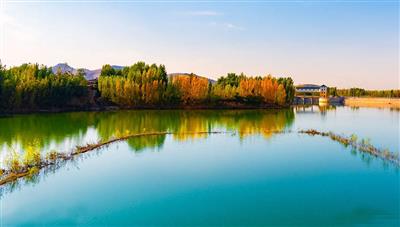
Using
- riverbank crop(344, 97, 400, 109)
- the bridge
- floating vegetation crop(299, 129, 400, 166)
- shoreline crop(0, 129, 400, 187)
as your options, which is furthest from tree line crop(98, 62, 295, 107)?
the bridge

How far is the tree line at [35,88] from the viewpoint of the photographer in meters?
28.6

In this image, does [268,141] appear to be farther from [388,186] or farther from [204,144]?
[388,186]

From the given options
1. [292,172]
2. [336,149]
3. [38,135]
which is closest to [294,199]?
[292,172]

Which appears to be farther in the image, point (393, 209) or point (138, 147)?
point (138, 147)

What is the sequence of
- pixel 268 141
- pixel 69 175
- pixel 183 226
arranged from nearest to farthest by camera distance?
pixel 183 226 < pixel 69 175 < pixel 268 141

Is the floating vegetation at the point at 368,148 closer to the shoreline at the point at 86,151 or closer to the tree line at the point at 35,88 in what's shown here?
the shoreline at the point at 86,151

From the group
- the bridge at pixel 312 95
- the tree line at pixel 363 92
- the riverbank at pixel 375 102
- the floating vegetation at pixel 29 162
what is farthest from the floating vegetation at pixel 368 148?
the tree line at pixel 363 92

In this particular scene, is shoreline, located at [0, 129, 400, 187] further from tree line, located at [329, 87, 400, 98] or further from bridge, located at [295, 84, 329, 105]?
tree line, located at [329, 87, 400, 98]

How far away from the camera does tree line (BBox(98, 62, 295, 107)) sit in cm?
3956

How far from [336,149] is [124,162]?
852 cm

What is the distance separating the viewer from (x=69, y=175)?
9.39 metres

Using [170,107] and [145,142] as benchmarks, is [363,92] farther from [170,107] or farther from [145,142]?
[145,142]

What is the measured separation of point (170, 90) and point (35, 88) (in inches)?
610

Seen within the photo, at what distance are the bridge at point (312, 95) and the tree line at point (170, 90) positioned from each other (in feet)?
87.1
